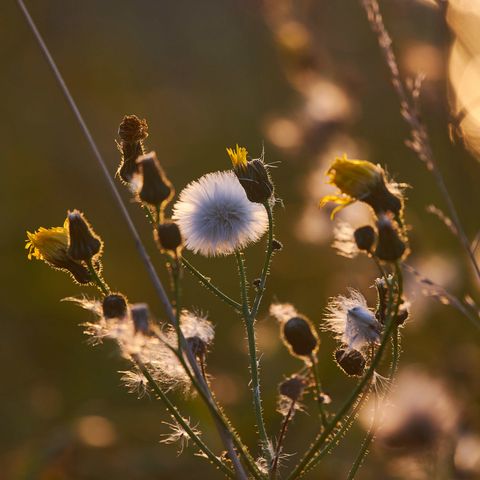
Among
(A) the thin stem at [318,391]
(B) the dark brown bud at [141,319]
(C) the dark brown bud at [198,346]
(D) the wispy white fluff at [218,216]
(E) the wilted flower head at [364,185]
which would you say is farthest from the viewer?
(D) the wispy white fluff at [218,216]

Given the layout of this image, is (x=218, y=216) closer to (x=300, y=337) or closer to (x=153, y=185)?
(x=153, y=185)

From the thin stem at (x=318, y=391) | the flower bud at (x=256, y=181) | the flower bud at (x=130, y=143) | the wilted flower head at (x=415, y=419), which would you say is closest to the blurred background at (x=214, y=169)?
the wilted flower head at (x=415, y=419)

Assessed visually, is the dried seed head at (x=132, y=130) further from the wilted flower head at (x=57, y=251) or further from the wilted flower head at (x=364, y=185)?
the wilted flower head at (x=364, y=185)

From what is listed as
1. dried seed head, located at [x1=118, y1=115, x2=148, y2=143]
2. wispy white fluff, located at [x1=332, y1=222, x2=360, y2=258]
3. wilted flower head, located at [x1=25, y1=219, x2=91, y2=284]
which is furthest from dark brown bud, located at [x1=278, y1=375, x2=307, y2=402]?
dried seed head, located at [x1=118, y1=115, x2=148, y2=143]

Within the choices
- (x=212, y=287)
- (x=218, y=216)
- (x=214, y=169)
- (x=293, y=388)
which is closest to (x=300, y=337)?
(x=293, y=388)

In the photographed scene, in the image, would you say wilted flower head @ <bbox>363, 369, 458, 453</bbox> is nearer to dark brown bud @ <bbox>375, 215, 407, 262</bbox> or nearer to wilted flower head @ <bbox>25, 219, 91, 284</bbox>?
dark brown bud @ <bbox>375, 215, 407, 262</bbox>

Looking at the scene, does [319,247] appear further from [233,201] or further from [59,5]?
[59,5]
